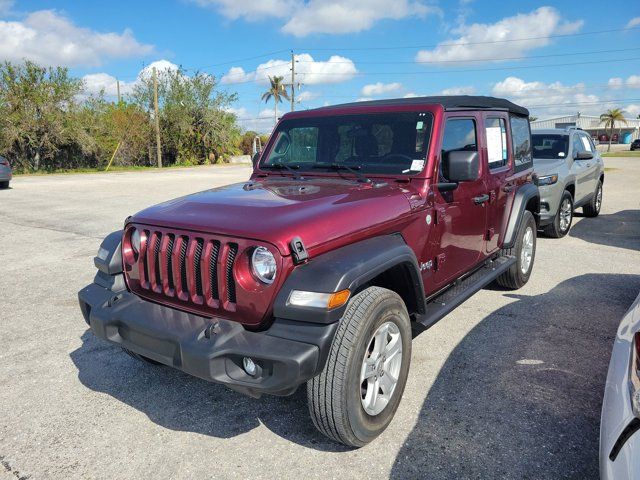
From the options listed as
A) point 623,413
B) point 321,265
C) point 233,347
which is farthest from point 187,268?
point 623,413

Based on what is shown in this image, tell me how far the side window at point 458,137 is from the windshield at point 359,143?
19 centimetres

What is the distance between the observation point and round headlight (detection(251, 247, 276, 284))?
98.3 inches

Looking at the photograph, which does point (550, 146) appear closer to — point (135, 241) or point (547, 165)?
point (547, 165)

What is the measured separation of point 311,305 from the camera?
236cm

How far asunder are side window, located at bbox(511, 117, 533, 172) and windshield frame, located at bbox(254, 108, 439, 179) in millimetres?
1825

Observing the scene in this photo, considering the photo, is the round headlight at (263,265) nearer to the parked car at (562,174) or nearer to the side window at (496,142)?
the side window at (496,142)

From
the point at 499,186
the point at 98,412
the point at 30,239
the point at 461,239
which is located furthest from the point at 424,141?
the point at 30,239

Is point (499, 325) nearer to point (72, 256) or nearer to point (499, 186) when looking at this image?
point (499, 186)

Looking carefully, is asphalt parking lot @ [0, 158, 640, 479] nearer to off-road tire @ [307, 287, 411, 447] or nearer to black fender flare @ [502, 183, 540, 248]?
off-road tire @ [307, 287, 411, 447]

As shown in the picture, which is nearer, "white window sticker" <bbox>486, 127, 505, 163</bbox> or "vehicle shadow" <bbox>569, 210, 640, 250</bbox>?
"white window sticker" <bbox>486, 127, 505, 163</bbox>

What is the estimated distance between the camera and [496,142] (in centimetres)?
464

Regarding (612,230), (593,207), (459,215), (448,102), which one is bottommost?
(612,230)

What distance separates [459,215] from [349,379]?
189cm

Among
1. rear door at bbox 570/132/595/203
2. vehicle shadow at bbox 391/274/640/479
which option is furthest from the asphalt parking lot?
rear door at bbox 570/132/595/203
